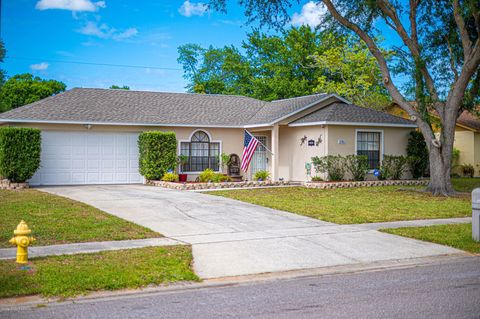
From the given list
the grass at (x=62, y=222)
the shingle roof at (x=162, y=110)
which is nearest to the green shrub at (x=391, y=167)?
the shingle roof at (x=162, y=110)

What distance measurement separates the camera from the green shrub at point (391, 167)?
2373 cm

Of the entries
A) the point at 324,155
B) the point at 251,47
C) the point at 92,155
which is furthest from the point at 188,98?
the point at 251,47

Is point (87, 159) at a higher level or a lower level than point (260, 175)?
higher

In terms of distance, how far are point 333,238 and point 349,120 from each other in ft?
42.9

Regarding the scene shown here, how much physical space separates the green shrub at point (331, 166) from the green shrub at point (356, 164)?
289mm

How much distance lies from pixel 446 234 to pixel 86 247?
23.9 feet

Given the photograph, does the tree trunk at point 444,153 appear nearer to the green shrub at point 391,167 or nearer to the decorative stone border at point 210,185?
the green shrub at point 391,167

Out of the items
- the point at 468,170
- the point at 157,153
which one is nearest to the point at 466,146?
the point at 468,170

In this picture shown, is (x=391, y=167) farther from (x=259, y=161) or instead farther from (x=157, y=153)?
(x=157, y=153)

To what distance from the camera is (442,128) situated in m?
20.0

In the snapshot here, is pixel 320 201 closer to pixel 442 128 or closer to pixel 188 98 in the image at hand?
pixel 442 128

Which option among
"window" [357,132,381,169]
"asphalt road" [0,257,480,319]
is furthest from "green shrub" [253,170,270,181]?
"asphalt road" [0,257,480,319]

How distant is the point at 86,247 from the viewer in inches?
361

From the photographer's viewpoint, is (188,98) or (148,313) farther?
(188,98)
